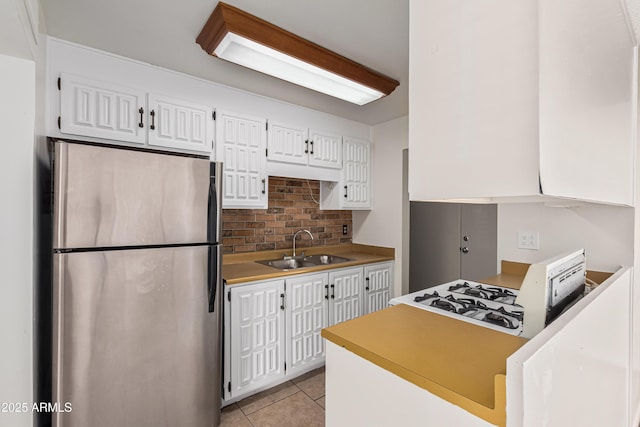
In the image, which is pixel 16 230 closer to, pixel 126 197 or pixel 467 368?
pixel 126 197

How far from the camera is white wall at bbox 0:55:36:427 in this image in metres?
1.10

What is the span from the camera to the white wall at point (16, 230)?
3.61 feet

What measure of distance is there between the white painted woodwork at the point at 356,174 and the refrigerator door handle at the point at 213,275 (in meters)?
1.59

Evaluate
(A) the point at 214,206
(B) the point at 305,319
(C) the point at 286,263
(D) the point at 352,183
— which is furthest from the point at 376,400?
(D) the point at 352,183

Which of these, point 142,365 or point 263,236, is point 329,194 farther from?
point 142,365

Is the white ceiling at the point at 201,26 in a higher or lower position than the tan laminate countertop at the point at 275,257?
higher

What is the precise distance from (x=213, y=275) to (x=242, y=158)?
1013mm

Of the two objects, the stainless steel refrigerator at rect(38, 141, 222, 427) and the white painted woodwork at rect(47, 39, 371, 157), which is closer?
the stainless steel refrigerator at rect(38, 141, 222, 427)

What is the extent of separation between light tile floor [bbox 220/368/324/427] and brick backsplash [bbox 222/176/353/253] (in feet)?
3.88

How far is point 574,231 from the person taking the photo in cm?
176

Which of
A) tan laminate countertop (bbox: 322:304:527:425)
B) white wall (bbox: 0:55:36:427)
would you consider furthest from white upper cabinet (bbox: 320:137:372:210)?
white wall (bbox: 0:55:36:427)

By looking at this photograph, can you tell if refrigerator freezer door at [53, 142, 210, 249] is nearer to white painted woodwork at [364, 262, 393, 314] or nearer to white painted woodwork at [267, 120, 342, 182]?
white painted woodwork at [267, 120, 342, 182]

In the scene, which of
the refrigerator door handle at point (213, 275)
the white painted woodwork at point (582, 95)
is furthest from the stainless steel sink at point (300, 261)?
the white painted woodwork at point (582, 95)

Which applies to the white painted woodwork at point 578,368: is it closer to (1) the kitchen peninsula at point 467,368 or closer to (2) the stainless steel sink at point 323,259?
(1) the kitchen peninsula at point 467,368
